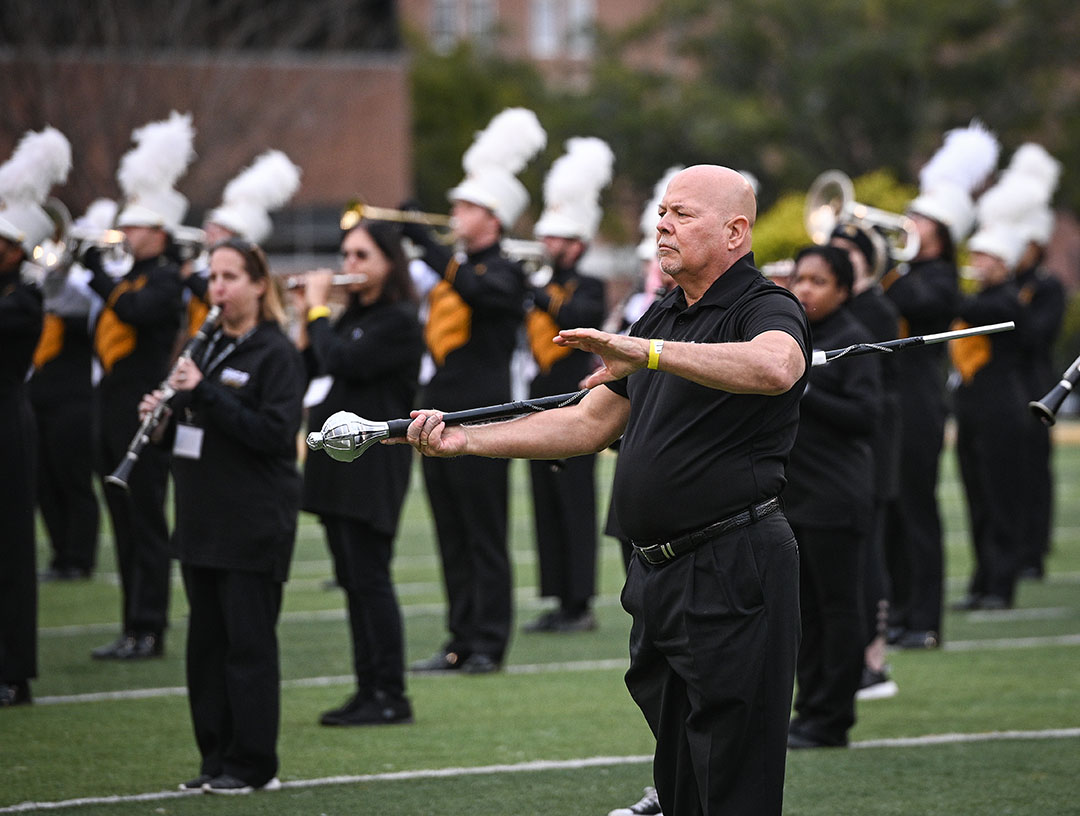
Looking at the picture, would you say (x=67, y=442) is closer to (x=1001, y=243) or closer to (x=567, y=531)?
(x=567, y=531)

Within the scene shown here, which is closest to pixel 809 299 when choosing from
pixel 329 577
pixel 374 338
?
pixel 374 338

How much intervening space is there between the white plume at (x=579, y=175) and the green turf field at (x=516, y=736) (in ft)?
9.24

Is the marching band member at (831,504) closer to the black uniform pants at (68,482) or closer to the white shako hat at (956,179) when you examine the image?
the white shako hat at (956,179)

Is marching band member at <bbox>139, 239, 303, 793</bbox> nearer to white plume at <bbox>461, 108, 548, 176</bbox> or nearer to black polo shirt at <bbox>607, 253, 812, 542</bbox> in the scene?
black polo shirt at <bbox>607, 253, 812, 542</bbox>

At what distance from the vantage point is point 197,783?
21.6 ft

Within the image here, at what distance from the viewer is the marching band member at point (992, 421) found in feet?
38.7

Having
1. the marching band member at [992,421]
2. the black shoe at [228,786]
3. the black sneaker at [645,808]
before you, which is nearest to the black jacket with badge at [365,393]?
the black shoe at [228,786]

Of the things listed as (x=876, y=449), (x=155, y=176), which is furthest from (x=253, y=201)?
(x=876, y=449)

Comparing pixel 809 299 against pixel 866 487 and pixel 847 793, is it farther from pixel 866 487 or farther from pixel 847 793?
pixel 847 793

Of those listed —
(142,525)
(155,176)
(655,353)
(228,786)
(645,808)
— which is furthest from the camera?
(155,176)

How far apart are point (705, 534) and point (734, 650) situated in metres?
0.33

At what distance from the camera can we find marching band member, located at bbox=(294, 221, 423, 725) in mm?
7844

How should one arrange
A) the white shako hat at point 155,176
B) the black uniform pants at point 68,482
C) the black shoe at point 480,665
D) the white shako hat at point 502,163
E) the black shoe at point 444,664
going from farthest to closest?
the black uniform pants at point 68,482 → the white shako hat at point 155,176 → the white shako hat at point 502,163 → the black shoe at point 444,664 → the black shoe at point 480,665

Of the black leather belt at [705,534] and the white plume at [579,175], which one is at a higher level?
the white plume at [579,175]
